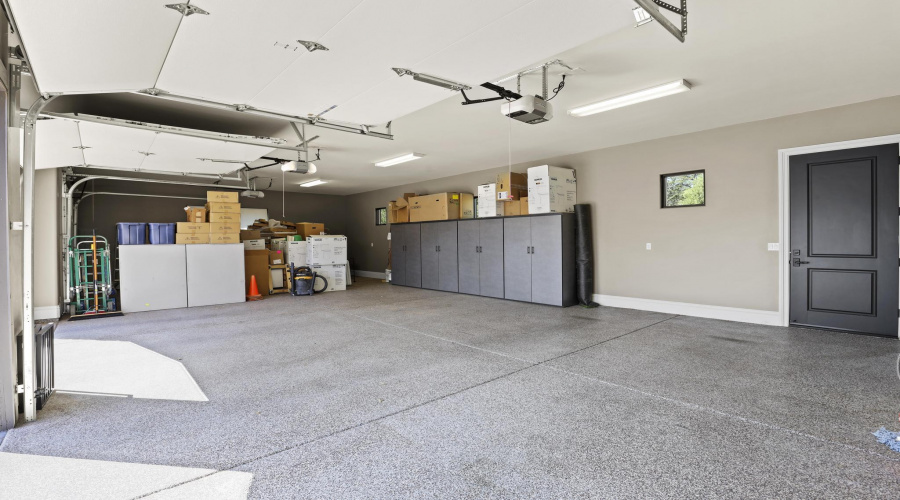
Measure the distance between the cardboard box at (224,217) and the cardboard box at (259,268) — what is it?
115 centimetres

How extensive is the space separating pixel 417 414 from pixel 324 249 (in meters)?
7.28

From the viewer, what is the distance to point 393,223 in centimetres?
1028

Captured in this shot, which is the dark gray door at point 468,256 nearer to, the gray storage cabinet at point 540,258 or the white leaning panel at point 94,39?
the gray storage cabinet at point 540,258

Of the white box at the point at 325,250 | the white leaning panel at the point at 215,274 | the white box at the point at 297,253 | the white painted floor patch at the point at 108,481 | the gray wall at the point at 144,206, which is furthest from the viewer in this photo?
the white box at the point at 297,253

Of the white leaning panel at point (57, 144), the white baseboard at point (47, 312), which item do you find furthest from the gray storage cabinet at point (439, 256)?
the white baseboard at point (47, 312)

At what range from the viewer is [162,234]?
701cm

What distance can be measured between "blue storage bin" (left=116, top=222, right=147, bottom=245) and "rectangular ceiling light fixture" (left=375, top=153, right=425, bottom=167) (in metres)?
4.06

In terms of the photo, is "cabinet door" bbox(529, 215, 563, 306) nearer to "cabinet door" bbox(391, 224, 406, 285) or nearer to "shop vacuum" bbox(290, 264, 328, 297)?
"cabinet door" bbox(391, 224, 406, 285)

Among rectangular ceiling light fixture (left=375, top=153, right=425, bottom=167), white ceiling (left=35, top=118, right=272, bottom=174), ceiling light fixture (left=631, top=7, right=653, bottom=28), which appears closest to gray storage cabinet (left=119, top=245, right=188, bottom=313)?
white ceiling (left=35, top=118, right=272, bottom=174)

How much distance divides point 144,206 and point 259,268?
3702 mm

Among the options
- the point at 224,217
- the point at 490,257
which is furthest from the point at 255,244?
the point at 490,257

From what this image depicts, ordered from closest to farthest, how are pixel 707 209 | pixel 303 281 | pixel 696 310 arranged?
1. pixel 707 209
2. pixel 696 310
3. pixel 303 281

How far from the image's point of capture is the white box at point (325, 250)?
30.3 ft

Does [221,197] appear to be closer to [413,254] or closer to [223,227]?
[223,227]
